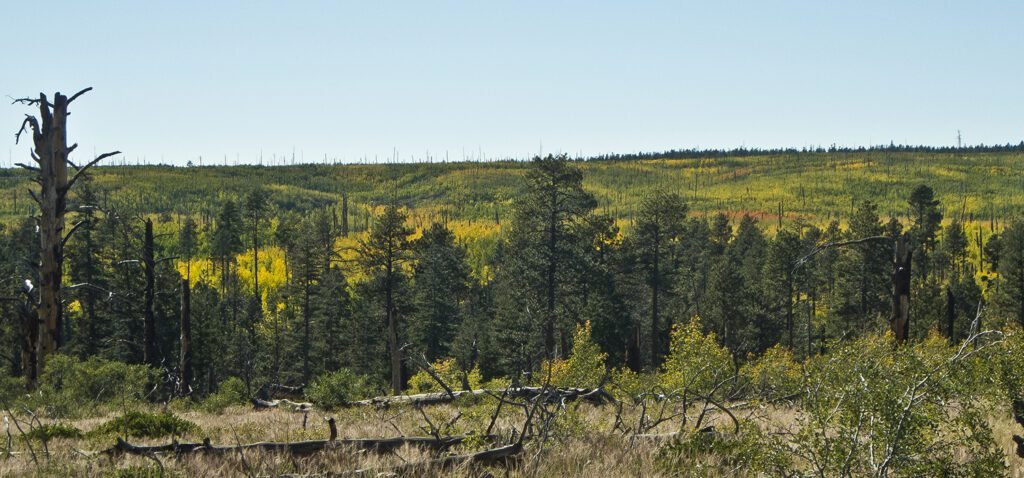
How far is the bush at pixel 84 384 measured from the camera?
11234mm

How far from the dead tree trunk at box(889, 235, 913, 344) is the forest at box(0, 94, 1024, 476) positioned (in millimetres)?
71

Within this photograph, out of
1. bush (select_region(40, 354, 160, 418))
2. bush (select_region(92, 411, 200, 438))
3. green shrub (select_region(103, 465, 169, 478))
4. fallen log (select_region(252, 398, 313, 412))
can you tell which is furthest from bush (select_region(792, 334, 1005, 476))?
A: fallen log (select_region(252, 398, 313, 412))

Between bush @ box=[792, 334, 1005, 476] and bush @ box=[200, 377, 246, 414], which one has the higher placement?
bush @ box=[792, 334, 1005, 476]

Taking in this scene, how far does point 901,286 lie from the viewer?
15.0 m

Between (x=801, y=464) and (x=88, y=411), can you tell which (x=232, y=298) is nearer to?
(x=88, y=411)

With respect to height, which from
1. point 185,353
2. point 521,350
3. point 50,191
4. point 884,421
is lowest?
point 521,350

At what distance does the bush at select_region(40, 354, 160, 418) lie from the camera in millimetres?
11234

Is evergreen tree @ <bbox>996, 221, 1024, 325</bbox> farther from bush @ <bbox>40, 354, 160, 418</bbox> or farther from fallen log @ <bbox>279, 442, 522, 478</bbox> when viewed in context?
fallen log @ <bbox>279, 442, 522, 478</bbox>

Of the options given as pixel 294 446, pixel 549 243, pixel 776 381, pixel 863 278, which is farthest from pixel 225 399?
pixel 863 278

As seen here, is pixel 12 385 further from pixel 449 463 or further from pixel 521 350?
pixel 521 350

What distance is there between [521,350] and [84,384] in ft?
88.9

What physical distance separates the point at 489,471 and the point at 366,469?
79cm

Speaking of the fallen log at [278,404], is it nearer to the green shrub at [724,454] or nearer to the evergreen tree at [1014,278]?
the green shrub at [724,454]

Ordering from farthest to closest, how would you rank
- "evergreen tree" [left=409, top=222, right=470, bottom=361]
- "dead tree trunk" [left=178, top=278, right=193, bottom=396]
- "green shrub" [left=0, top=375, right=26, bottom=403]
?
"evergreen tree" [left=409, top=222, right=470, bottom=361] → "dead tree trunk" [left=178, top=278, right=193, bottom=396] → "green shrub" [left=0, top=375, right=26, bottom=403]
